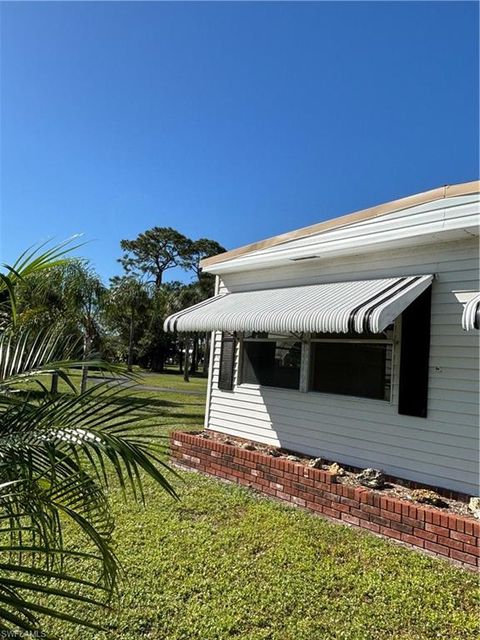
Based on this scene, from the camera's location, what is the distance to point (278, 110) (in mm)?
12352

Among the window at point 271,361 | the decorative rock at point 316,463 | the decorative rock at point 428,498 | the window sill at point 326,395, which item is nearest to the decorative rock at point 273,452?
the decorative rock at point 316,463

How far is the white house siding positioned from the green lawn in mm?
1778

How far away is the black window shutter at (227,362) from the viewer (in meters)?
10.4

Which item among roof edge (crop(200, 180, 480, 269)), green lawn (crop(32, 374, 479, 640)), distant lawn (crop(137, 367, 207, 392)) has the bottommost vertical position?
distant lawn (crop(137, 367, 207, 392))

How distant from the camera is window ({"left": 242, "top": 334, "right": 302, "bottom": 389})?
9110 millimetres

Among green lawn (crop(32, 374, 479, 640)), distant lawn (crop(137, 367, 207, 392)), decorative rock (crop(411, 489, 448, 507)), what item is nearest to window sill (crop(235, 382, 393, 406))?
decorative rock (crop(411, 489, 448, 507))

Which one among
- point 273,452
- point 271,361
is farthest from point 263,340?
point 273,452

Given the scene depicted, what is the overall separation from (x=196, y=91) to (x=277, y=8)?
3.38 meters

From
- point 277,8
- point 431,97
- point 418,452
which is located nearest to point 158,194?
point 277,8

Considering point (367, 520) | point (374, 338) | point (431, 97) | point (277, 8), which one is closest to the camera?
point (367, 520)

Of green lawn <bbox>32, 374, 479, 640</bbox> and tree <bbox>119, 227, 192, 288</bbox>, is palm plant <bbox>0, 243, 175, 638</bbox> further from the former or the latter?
tree <bbox>119, 227, 192, 288</bbox>

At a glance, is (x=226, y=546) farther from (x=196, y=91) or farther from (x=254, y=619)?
(x=196, y=91)

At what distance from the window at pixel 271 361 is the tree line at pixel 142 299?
304cm

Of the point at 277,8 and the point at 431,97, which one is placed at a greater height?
the point at 277,8
